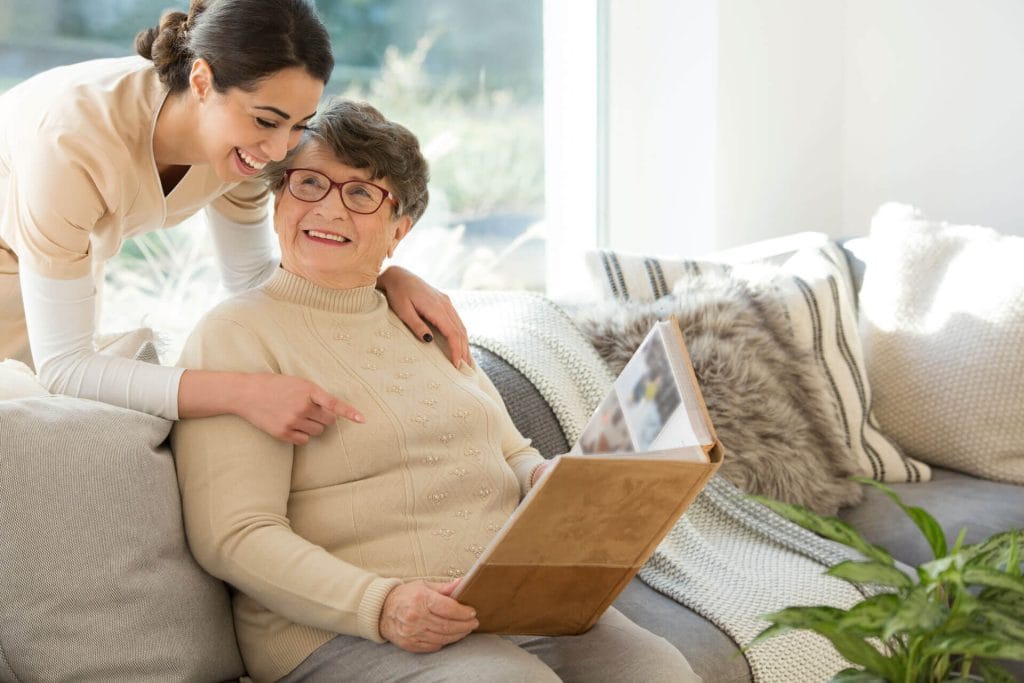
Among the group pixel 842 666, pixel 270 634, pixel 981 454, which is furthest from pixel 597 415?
pixel 981 454

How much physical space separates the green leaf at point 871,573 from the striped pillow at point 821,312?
1.41 metres

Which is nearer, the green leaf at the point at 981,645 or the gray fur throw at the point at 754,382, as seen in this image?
the green leaf at the point at 981,645

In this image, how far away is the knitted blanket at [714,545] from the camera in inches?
68.9

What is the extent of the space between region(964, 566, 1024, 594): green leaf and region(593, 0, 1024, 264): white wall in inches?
95.1

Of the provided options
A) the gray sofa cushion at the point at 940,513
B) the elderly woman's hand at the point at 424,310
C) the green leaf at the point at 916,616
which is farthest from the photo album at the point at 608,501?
the gray sofa cushion at the point at 940,513

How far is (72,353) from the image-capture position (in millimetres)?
1461

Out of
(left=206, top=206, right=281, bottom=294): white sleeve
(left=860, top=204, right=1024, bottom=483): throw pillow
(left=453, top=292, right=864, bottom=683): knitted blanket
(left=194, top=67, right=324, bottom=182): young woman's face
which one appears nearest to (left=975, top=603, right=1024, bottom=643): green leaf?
(left=453, top=292, right=864, bottom=683): knitted blanket

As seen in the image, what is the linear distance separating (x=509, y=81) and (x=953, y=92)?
4.28 feet

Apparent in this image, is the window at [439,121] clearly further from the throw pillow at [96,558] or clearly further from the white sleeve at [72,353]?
the throw pillow at [96,558]

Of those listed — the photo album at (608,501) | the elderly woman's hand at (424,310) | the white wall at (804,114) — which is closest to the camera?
the photo album at (608,501)

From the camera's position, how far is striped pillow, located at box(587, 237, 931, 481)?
2385mm

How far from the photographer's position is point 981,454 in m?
2.46

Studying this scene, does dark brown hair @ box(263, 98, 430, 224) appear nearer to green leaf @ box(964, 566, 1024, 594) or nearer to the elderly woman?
the elderly woman

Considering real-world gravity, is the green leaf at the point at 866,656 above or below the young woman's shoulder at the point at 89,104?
below
